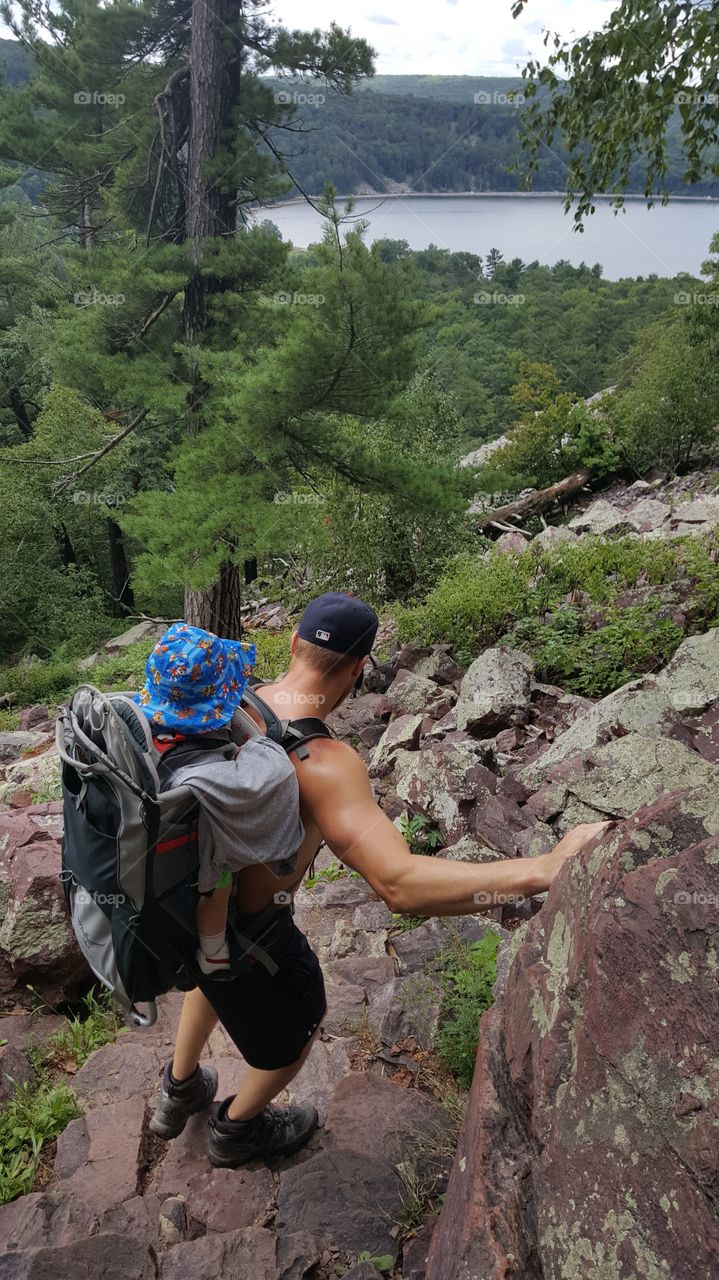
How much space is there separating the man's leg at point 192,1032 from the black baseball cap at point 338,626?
4.57ft

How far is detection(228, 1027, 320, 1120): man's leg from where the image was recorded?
2.48 meters

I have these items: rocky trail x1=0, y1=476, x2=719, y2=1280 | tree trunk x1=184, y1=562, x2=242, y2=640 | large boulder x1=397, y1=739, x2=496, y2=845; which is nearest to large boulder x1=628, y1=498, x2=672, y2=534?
tree trunk x1=184, y1=562, x2=242, y2=640

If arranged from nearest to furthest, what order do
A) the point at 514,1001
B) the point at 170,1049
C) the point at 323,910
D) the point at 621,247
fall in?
the point at 514,1001 → the point at 170,1049 → the point at 323,910 → the point at 621,247

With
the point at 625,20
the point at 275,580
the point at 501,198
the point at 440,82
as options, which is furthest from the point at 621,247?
the point at 440,82

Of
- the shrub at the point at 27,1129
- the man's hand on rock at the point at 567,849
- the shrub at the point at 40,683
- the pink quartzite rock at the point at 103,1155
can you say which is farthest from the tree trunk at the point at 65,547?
the man's hand on rock at the point at 567,849

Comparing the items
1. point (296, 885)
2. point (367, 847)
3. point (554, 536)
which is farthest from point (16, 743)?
point (367, 847)

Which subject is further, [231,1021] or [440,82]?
[440,82]

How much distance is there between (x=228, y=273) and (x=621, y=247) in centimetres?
10147

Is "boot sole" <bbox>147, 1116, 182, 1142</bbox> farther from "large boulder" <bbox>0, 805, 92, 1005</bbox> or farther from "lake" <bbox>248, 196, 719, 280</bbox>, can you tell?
"lake" <bbox>248, 196, 719, 280</bbox>

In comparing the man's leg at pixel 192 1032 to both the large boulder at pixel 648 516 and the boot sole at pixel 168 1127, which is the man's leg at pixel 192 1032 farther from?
the large boulder at pixel 648 516

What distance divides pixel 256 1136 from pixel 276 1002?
67 centimetres

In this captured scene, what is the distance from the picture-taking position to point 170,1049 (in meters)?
3.37

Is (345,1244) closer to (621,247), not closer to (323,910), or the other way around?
(323,910)

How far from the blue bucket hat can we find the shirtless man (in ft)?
0.74
